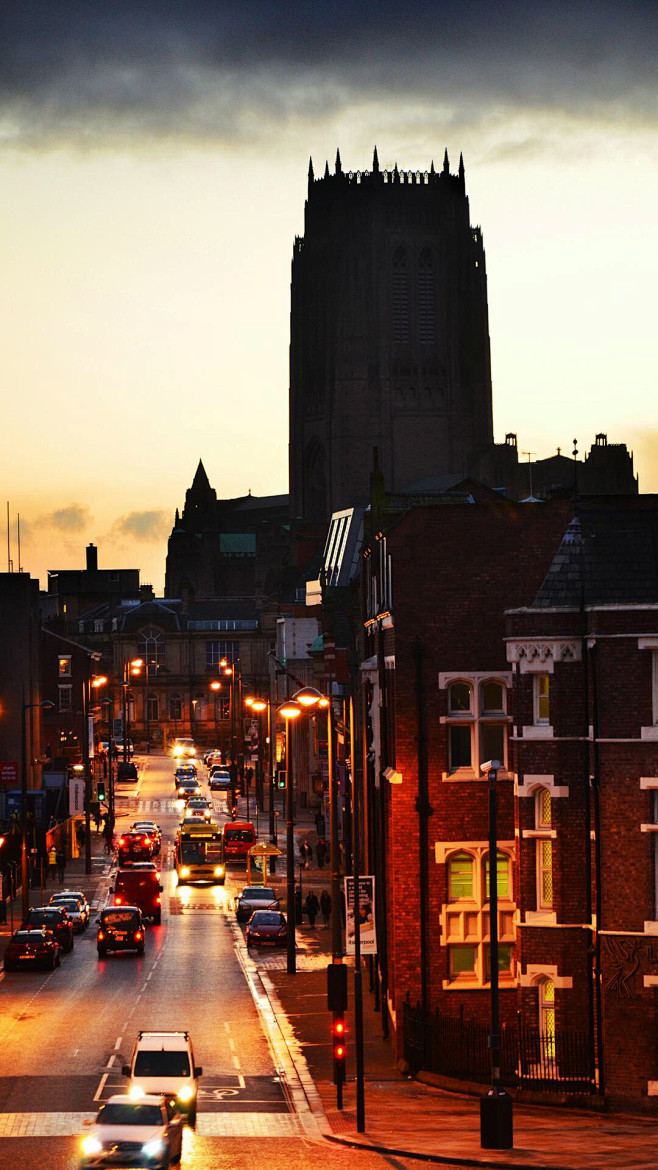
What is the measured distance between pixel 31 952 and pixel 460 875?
72.9 ft

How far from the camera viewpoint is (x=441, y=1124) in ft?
118

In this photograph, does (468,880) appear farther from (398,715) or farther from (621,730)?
(621,730)

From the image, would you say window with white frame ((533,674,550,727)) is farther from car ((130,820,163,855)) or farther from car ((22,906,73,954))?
car ((130,820,163,855))

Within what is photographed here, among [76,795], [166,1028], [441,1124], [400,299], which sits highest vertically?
[400,299]

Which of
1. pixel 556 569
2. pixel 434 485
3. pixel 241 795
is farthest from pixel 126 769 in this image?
pixel 556 569

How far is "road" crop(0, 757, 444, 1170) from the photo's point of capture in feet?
111

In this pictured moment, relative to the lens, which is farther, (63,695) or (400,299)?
(400,299)

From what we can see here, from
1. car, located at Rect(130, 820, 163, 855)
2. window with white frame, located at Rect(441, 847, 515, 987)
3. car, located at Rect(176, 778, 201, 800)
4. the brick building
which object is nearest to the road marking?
window with white frame, located at Rect(441, 847, 515, 987)

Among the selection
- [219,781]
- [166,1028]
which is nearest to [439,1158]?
[166,1028]

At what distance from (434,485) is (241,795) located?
47.9 m

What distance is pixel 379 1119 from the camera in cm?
3697

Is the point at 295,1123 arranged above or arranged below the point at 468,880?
below

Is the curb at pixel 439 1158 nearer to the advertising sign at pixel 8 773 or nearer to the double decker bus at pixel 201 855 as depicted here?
the double decker bus at pixel 201 855

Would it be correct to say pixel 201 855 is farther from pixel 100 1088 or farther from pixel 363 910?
pixel 100 1088
